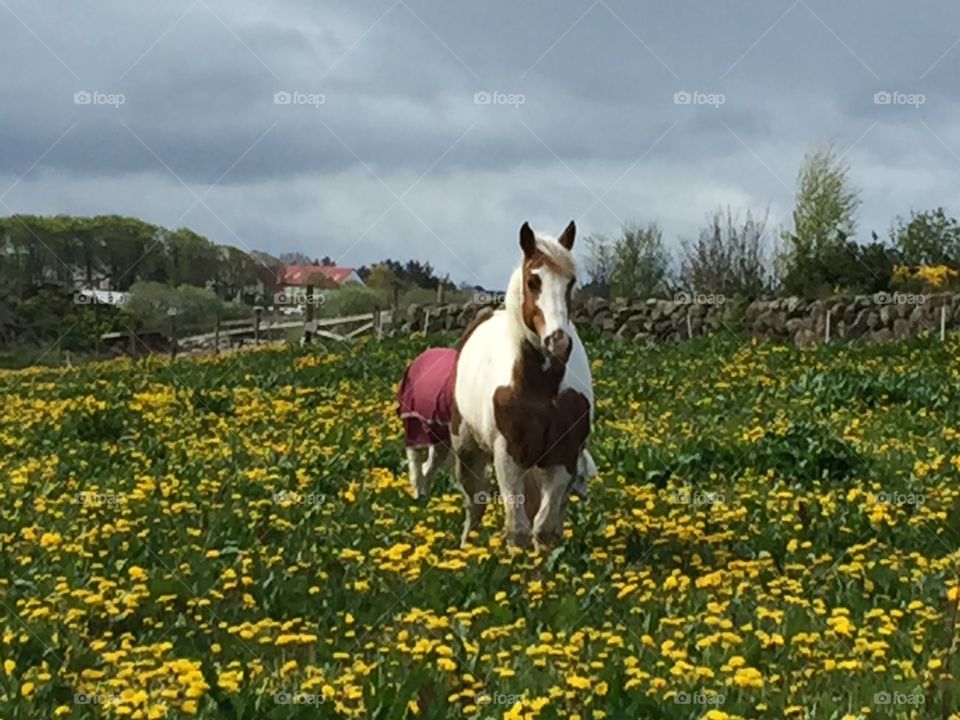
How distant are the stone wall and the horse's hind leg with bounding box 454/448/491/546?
17142 millimetres

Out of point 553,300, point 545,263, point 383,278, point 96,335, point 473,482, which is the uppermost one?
point 383,278

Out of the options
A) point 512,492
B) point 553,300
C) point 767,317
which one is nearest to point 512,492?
point 512,492

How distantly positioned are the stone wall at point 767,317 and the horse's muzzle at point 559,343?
18.9 metres

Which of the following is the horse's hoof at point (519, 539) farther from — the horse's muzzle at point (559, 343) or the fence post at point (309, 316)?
the fence post at point (309, 316)

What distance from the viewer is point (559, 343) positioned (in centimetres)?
A: 766

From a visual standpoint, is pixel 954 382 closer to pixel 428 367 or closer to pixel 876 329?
pixel 428 367

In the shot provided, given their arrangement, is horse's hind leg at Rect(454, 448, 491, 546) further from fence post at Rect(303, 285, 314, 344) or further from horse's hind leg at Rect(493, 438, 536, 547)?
fence post at Rect(303, 285, 314, 344)

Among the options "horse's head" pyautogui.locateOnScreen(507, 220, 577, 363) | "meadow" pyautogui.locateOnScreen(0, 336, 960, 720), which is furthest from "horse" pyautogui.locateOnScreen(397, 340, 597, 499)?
"horse's head" pyautogui.locateOnScreen(507, 220, 577, 363)

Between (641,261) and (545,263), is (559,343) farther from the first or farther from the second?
(641,261)

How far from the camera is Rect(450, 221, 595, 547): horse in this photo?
790 centimetres

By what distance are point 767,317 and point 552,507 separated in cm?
2358

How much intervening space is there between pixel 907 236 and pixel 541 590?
5334cm

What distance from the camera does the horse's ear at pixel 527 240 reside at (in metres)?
7.93

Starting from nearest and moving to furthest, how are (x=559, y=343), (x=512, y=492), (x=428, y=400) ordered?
(x=559, y=343) < (x=512, y=492) < (x=428, y=400)
